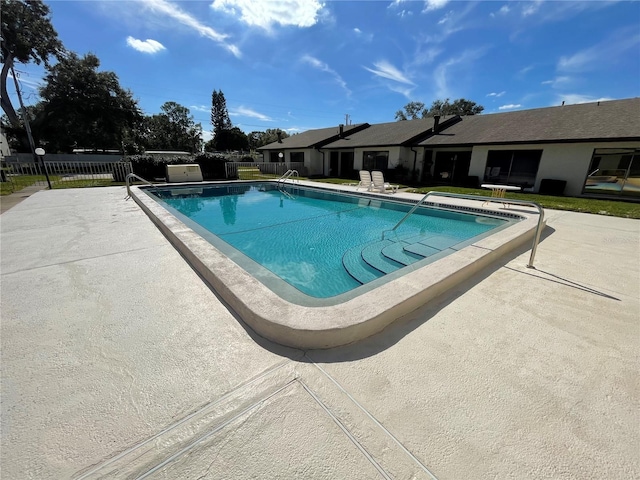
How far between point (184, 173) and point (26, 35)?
29.1 m

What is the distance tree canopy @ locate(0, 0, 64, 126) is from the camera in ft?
81.2

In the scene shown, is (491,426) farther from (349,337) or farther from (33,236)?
(33,236)

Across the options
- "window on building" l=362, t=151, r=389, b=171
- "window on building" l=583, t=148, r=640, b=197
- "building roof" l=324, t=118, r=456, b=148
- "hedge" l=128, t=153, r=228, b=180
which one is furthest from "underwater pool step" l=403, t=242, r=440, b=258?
"hedge" l=128, t=153, r=228, b=180

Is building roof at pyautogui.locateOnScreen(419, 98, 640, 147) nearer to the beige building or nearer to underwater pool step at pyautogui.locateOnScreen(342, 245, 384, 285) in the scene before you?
the beige building

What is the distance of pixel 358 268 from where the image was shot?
4488 millimetres

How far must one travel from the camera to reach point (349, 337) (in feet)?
7.19

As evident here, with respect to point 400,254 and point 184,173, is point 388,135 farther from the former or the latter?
point 400,254

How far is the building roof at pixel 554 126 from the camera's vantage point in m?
11.1

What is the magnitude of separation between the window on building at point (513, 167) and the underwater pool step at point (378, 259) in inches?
515

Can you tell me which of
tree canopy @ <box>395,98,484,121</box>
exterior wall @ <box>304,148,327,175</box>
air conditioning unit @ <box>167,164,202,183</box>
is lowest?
air conditioning unit @ <box>167,164,202,183</box>

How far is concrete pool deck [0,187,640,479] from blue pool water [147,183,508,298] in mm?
1508


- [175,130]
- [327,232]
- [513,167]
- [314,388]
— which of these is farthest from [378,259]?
[175,130]

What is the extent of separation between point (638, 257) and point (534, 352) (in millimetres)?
4409

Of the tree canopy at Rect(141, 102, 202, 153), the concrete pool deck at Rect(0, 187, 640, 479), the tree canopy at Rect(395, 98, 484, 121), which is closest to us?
the concrete pool deck at Rect(0, 187, 640, 479)
